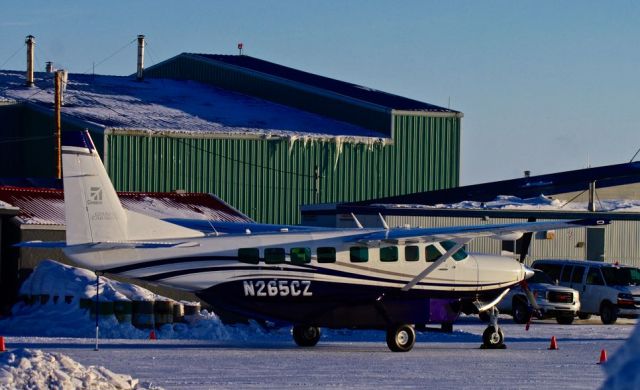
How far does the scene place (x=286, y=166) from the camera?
167 ft

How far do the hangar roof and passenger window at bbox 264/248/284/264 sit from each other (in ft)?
101

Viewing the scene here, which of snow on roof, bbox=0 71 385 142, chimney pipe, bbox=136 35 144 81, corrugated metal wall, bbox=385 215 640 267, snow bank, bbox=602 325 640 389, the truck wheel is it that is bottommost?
the truck wheel

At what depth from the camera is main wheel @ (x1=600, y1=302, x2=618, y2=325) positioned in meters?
35.9

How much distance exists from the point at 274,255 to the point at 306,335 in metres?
2.27

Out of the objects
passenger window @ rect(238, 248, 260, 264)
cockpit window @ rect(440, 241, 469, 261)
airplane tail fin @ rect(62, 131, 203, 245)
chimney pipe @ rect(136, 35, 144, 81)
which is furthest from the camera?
chimney pipe @ rect(136, 35, 144, 81)

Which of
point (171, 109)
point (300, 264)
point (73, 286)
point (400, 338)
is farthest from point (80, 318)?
point (171, 109)

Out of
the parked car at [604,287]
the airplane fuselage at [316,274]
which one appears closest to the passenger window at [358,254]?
the airplane fuselage at [316,274]

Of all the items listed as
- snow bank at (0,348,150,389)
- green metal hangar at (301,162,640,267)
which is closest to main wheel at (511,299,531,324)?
green metal hangar at (301,162,640,267)

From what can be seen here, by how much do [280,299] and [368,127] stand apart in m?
31.4

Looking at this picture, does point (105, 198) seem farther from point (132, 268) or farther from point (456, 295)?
point (456, 295)

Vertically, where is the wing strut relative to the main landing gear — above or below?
above

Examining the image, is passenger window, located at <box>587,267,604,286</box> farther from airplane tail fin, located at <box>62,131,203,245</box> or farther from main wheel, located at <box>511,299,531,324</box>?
airplane tail fin, located at <box>62,131,203,245</box>

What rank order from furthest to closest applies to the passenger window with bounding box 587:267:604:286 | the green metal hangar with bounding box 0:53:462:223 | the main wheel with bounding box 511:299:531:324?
1. the green metal hangar with bounding box 0:53:462:223
2. the passenger window with bounding box 587:267:604:286
3. the main wheel with bounding box 511:299:531:324

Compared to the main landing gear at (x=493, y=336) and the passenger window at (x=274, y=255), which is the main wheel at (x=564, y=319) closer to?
the main landing gear at (x=493, y=336)
